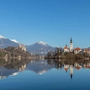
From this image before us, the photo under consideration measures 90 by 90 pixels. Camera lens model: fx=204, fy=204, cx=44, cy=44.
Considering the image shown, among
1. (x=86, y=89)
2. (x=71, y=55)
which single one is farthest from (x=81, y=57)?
(x=86, y=89)

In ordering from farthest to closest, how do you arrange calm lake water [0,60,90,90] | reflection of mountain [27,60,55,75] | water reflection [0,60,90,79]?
reflection of mountain [27,60,55,75], water reflection [0,60,90,79], calm lake water [0,60,90,90]

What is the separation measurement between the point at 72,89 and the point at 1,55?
578ft

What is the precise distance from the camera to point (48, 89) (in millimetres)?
22125

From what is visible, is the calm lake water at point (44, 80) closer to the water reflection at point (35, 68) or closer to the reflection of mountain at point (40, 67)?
the water reflection at point (35, 68)

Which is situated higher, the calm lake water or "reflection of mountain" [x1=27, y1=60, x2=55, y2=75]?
"reflection of mountain" [x1=27, y1=60, x2=55, y2=75]

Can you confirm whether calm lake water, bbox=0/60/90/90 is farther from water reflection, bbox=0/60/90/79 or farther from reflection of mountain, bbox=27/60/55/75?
reflection of mountain, bbox=27/60/55/75

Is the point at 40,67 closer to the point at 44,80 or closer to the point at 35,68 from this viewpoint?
the point at 35,68

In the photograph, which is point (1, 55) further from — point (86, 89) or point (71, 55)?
point (86, 89)

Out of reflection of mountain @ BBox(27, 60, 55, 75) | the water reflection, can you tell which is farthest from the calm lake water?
reflection of mountain @ BBox(27, 60, 55, 75)

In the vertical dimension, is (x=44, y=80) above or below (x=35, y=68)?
below

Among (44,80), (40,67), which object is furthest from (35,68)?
(44,80)

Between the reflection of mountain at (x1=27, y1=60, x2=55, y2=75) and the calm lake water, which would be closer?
the calm lake water

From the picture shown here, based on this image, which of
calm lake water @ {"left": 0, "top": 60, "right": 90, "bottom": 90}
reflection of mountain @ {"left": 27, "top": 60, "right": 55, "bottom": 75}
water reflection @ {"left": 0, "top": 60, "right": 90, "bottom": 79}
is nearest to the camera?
calm lake water @ {"left": 0, "top": 60, "right": 90, "bottom": 90}

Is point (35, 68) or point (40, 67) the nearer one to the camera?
point (35, 68)
